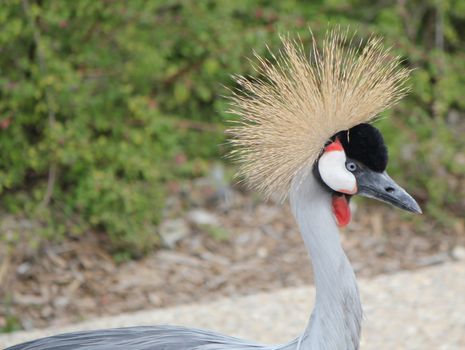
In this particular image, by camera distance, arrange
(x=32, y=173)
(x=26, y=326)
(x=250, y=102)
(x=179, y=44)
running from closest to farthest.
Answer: (x=250, y=102) → (x=26, y=326) → (x=32, y=173) → (x=179, y=44)

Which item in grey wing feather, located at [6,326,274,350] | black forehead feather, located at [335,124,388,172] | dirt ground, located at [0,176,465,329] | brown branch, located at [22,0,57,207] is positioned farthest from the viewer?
dirt ground, located at [0,176,465,329]

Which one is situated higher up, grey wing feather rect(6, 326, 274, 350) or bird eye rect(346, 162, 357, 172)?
bird eye rect(346, 162, 357, 172)

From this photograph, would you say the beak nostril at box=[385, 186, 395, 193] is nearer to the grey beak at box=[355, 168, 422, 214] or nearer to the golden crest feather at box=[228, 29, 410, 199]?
the grey beak at box=[355, 168, 422, 214]

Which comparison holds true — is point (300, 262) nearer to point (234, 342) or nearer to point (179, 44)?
point (179, 44)

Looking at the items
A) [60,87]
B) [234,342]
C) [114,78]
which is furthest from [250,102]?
[114,78]

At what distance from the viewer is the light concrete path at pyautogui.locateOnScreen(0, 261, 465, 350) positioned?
299 centimetres

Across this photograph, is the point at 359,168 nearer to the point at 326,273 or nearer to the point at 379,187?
the point at 379,187

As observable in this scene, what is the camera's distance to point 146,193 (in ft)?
12.0

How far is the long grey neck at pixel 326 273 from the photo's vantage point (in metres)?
1.87

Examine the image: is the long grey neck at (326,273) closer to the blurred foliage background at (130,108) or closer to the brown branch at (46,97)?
the blurred foliage background at (130,108)

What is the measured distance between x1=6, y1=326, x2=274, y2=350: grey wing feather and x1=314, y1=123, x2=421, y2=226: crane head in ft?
1.40

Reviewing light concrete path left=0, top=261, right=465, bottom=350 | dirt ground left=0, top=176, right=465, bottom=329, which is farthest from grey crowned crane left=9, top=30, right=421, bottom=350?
dirt ground left=0, top=176, right=465, bottom=329

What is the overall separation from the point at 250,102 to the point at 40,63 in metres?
1.61

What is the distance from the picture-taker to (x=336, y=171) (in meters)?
1.87
